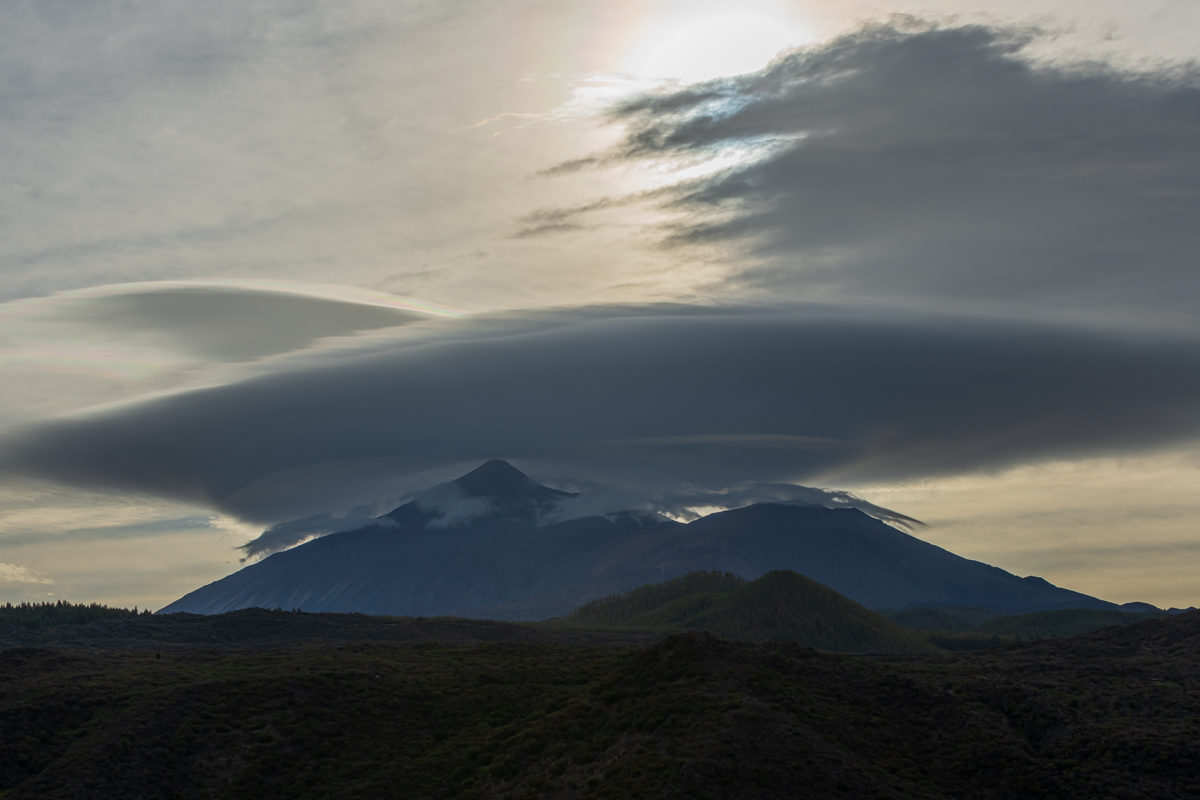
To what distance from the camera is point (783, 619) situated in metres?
136

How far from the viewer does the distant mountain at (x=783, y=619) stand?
5162 inches

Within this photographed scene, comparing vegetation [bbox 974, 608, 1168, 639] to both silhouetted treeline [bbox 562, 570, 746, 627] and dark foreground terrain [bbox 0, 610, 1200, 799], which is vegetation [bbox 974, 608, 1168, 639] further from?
dark foreground terrain [bbox 0, 610, 1200, 799]

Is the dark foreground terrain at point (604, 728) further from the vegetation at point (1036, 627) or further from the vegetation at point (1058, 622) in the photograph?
the vegetation at point (1058, 622)

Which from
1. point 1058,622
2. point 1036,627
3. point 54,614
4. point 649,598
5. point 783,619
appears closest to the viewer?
point 54,614

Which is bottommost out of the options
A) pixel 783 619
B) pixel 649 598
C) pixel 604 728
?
pixel 783 619

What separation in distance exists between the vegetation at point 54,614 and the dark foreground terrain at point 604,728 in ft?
137

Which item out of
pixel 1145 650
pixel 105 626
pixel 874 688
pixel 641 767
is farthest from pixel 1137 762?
pixel 105 626

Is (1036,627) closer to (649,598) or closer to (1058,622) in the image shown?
(1058,622)

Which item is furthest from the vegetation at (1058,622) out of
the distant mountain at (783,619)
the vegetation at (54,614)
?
the vegetation at (54,614)

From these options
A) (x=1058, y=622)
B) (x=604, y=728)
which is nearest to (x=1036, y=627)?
(x=1058, y=622)

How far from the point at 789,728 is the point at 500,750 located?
648 inches

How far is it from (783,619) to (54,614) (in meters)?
A: 97.1

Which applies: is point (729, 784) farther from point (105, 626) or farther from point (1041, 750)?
point (105, 626)

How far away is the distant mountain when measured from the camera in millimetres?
131125
